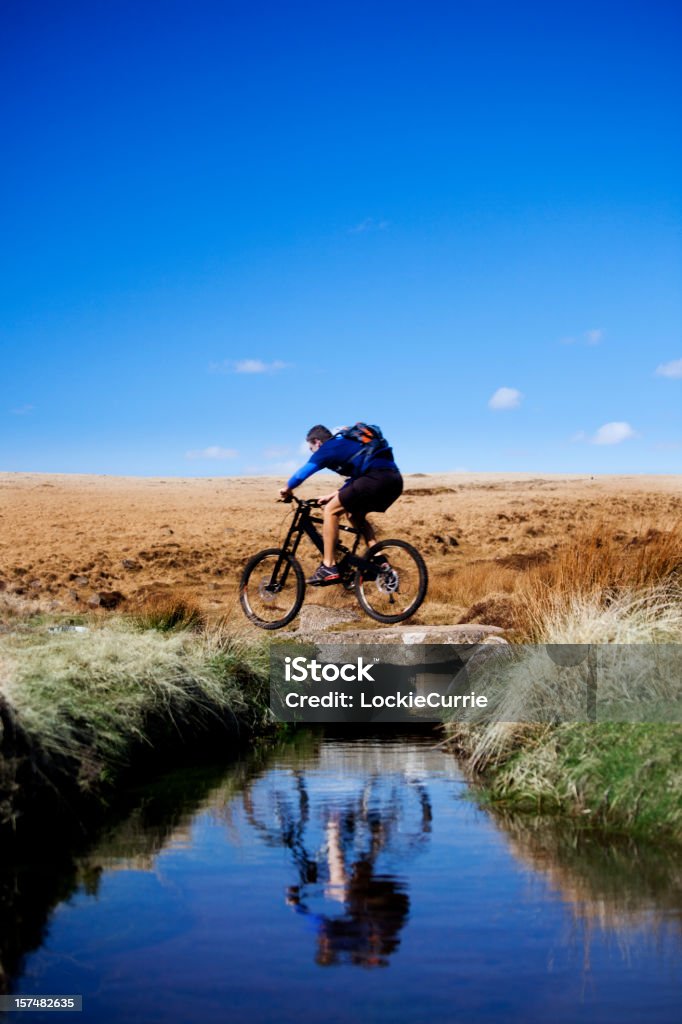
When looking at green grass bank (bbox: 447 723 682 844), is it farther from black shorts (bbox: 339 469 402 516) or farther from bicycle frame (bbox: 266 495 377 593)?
bicycle frame (bbox: 266 495 377 593)

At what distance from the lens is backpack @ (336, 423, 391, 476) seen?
11.5m

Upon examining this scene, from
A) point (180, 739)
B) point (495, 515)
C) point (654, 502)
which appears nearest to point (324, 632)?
point (180, 739)

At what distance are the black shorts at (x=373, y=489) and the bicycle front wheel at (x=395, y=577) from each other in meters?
0.45

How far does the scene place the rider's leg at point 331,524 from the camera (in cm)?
1185

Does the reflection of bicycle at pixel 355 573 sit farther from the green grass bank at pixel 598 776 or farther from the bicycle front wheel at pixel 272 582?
the green grass bank at pixel 598 776

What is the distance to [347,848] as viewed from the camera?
28.4 ft

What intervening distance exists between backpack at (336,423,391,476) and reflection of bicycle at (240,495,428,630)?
0.79 meters

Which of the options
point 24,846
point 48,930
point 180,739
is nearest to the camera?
point 48,930

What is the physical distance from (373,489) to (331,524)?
0.66m

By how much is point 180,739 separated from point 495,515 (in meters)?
24.1

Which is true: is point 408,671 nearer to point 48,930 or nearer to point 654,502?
point 48,930

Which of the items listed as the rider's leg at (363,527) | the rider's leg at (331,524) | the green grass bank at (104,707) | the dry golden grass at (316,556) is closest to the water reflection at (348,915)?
the green grass bank at (104,707)

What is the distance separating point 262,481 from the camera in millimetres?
80750

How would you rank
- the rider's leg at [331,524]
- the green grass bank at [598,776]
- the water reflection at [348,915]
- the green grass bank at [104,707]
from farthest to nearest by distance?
1. the rider's leg at [331,524]
2. the green grass bank at [104,707]
3. the green grass bank at [598,776]
4. the water reflection at [348,915]
